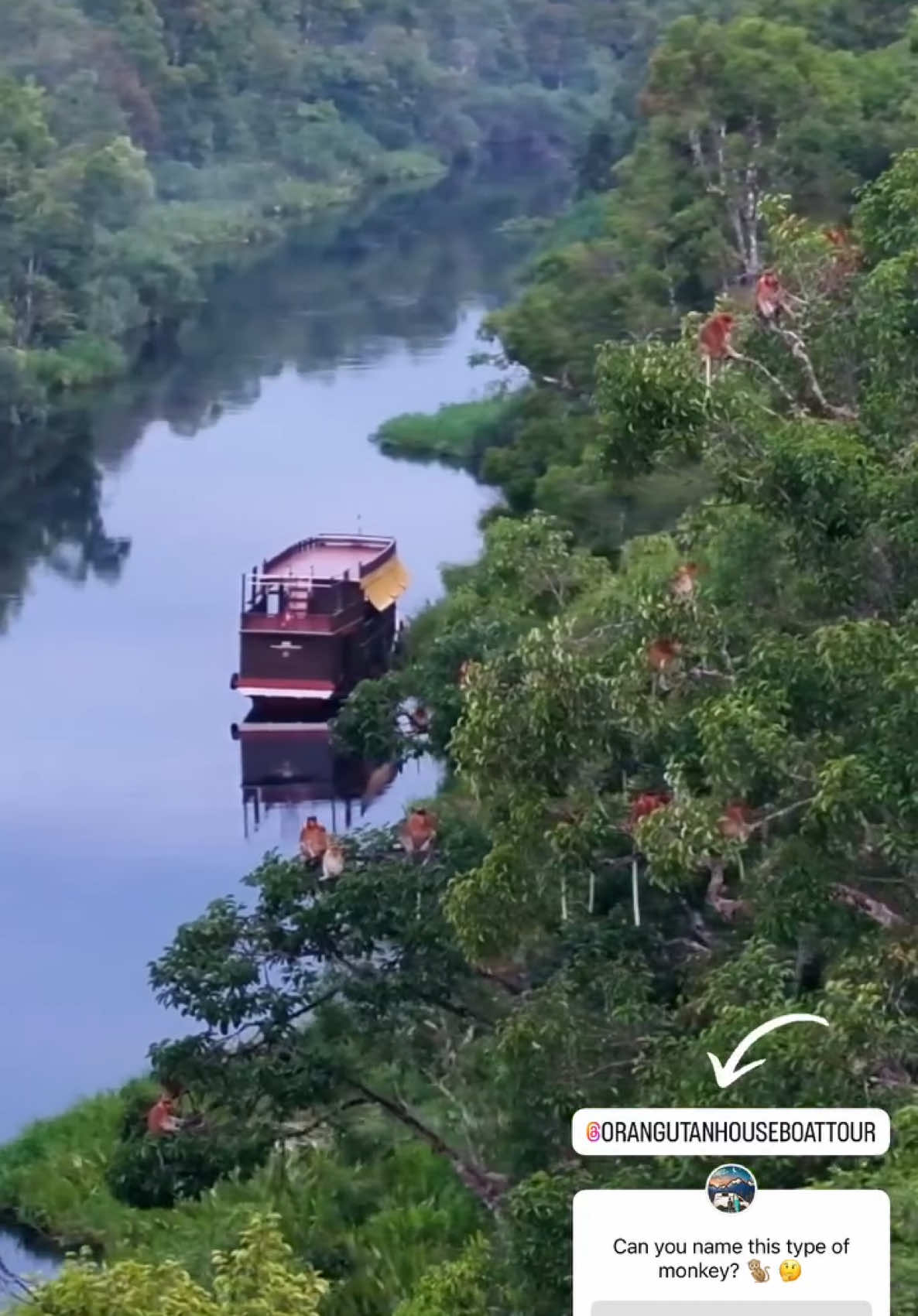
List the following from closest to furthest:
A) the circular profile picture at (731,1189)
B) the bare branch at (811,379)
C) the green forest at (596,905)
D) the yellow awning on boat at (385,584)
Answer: the circular profile picture at (731,1189) < the green forest at (596,905) < the bare branch at (811,379) < the yellow awning on boat at (385,584)

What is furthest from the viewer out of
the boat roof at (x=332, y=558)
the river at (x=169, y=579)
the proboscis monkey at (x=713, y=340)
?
the boat roof at (x=332, y=558)

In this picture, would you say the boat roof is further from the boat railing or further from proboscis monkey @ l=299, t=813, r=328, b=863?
proboscis monkey @ l=299, t=813, r=328, b=863

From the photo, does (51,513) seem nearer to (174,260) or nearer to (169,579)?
(169,579)

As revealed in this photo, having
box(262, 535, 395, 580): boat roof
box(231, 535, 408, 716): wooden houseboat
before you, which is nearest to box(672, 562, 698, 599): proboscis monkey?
box(231, 535, 408, 716): wooden houseboat

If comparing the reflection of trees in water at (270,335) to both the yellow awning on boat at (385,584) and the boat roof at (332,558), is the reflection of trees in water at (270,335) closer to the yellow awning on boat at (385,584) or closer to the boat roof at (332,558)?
the boat roof at (332,558)

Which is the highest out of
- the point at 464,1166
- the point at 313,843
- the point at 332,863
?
the point at 313,843

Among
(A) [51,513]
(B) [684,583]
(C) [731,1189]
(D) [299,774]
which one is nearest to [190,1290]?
(C) [731,1189]

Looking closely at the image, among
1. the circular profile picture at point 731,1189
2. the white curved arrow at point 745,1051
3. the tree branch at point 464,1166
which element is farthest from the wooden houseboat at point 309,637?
the circular profile picture at point 731,1189
